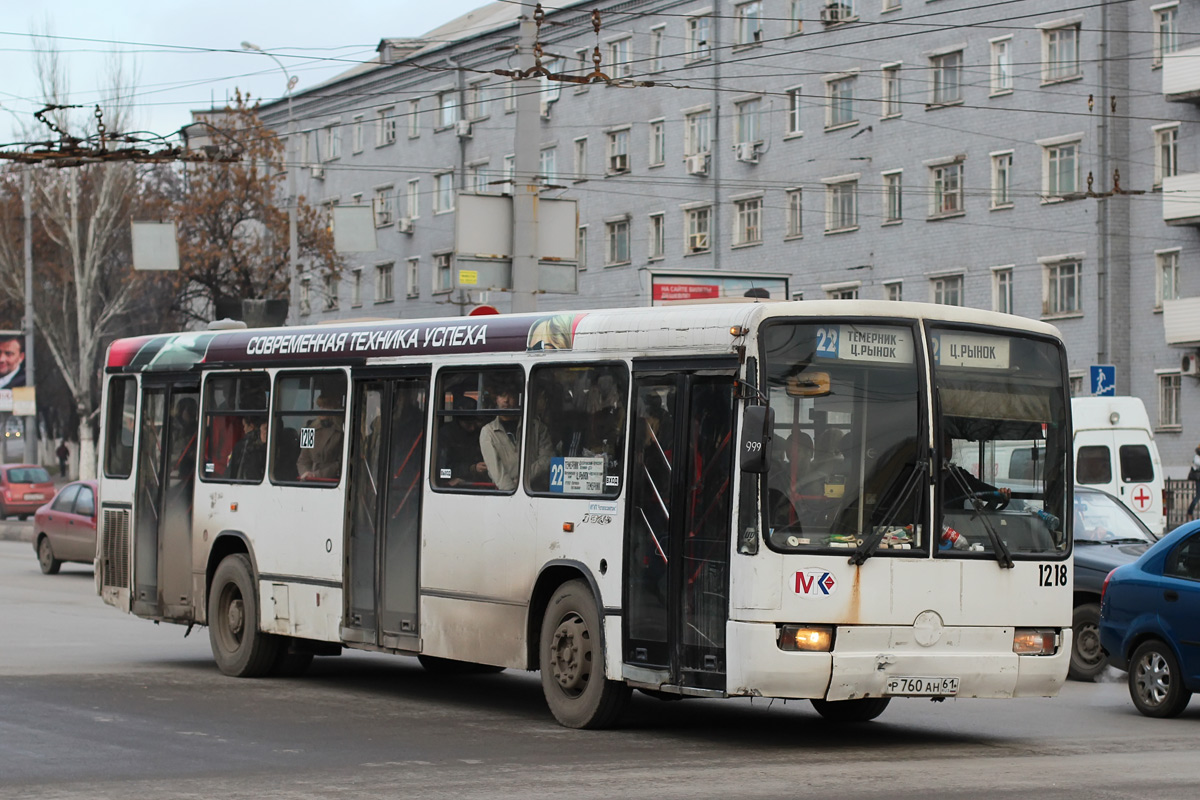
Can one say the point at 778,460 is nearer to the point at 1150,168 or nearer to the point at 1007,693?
the point at 1007,693

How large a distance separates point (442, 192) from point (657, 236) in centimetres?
1204

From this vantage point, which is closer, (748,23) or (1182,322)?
(1182,322)

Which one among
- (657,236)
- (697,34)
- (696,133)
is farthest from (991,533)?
(657,236)

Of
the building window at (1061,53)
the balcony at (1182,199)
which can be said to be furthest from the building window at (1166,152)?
the building window at (1061,53)

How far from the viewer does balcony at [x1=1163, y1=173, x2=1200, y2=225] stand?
45719 mm

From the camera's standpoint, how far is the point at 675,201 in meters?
61.0

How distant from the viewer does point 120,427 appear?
1758 centimetres

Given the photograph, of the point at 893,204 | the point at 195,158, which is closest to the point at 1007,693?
the point at 195,158

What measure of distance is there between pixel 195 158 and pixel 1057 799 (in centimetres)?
2071

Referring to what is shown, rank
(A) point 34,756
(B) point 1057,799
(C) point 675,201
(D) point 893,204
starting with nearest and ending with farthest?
1. (B) point 1057,799
2. (A) point 34,756
3. (D) point 893,204
4. (C) point 675,201

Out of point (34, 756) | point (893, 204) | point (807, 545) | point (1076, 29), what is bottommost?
point (34, 756)

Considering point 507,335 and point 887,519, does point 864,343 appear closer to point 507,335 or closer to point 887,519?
point 887,519

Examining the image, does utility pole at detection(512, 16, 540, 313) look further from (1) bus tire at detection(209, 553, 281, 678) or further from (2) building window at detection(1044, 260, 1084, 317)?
(2) building window at detection(1044, 260, 1084, 317)

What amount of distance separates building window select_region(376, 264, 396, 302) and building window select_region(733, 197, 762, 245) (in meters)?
19.3
